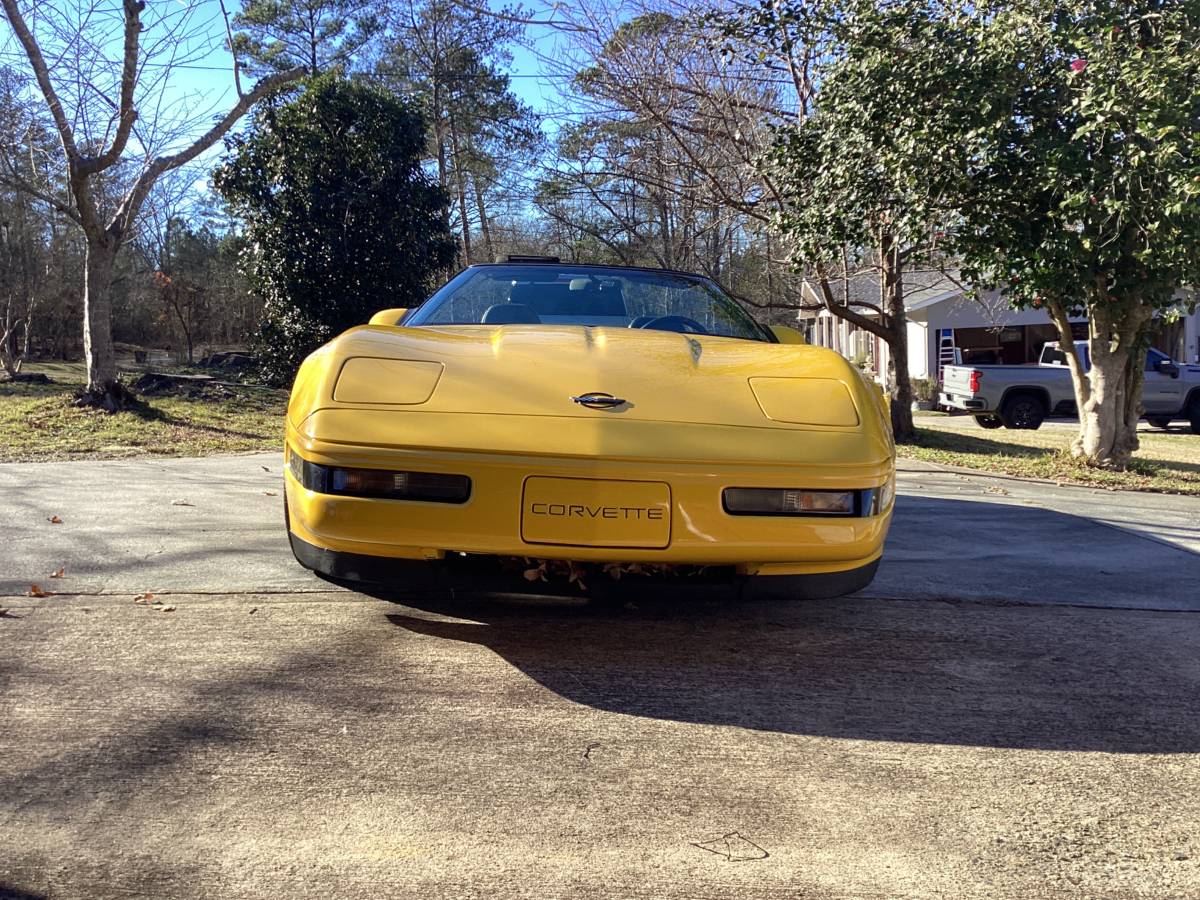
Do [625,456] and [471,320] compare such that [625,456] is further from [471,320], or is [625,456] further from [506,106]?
[506,106]

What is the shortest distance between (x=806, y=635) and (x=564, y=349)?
140 cm

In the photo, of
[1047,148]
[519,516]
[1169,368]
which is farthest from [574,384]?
[1169,368]

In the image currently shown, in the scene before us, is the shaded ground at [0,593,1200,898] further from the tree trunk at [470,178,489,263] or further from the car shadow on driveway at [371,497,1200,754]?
the tree trunk at [470,178,489,263]

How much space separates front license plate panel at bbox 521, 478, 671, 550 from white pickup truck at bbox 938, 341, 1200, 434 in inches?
591

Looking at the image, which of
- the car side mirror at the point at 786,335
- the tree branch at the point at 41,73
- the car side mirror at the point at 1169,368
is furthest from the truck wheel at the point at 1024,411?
the tree branch at the point at 41,73

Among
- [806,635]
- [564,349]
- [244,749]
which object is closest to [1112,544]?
[806,635]

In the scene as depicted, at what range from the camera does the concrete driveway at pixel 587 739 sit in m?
2.00

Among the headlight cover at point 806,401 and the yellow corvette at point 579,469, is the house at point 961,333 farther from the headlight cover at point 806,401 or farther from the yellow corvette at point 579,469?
the yellow corvette at point 579,469

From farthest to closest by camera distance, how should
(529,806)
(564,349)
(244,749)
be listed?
(564,349) < (244,749) < (529,806)

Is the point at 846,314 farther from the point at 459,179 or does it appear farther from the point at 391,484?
the point at 459,179

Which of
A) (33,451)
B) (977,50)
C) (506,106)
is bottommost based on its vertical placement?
(33,451)

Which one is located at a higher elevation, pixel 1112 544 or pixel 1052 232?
pixel 1052 232

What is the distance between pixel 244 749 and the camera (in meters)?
2.46

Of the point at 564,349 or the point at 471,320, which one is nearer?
the point at 564,349
